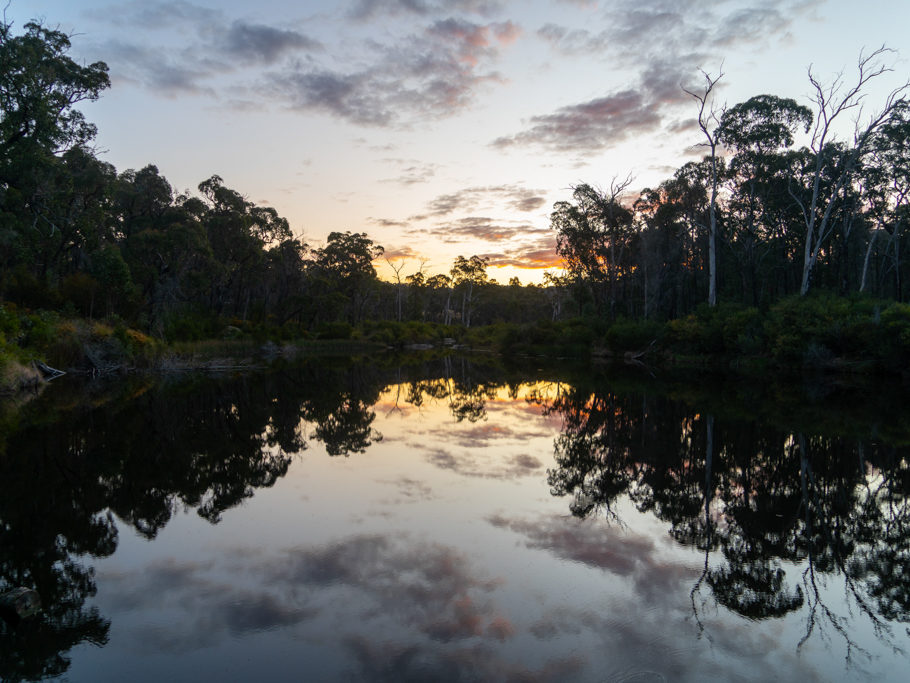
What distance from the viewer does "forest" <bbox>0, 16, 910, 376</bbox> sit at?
74.6 ft

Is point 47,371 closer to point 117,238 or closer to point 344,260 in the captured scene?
point 117,238

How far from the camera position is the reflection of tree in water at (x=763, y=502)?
4.41 meters

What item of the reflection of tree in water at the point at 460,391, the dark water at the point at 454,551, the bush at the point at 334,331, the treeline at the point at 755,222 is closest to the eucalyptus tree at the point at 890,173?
the treeline at the point at 755,222

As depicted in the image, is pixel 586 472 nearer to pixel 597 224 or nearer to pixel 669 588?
pixel 669 588

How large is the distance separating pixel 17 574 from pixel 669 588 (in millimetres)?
5434

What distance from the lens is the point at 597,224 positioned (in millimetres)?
48125

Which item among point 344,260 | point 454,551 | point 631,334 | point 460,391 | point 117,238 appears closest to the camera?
point 454,551

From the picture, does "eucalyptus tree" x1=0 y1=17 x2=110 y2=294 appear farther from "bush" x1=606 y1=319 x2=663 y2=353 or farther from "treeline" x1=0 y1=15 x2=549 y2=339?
"bush" x1=606 y1=319 x2=663 y2=353

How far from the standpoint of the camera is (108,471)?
772 centimetres

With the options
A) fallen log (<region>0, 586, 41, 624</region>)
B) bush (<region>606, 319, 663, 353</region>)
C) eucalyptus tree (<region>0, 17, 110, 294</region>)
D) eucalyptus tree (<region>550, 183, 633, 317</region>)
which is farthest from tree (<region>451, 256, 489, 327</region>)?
fallen log (<region>0, 586, 41, 624</region>)

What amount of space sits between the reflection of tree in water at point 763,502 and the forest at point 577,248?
1559 cm

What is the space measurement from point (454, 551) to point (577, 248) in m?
47.1

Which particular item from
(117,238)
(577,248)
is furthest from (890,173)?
(117,238)

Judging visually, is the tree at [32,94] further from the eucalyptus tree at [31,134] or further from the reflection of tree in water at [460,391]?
the reflection of tree in water at [460,391]
